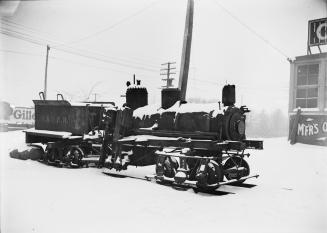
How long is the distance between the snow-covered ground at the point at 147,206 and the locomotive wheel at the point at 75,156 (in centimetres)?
223

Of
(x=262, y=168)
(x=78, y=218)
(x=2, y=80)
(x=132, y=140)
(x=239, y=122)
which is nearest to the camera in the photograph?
(x=2, y=80)

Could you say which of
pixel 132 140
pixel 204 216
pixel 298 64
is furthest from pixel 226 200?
pixel 298 64

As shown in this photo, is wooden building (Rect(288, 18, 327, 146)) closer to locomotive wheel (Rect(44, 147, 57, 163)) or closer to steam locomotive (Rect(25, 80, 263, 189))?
steam locomotive (Rect(25, 80, 263, 189))

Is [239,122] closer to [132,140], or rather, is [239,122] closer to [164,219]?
[132,140]

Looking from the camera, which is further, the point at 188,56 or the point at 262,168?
the point at 262,168

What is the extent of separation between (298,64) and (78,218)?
2118cm

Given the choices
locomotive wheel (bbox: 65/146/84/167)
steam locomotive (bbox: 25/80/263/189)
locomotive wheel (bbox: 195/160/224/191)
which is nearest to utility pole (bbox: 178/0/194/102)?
steam locomotive (bbox: 25/80/263/189)

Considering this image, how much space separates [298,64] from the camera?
23156 mm

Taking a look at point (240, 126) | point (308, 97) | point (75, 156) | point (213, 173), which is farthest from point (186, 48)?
point (308, 97)

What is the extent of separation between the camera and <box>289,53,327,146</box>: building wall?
2167 centimetres

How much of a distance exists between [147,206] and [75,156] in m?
6.71

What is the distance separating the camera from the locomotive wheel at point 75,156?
1242 centimetres

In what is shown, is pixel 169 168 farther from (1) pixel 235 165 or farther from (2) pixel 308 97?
(2) pixel 308 97

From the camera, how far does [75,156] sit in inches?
496
